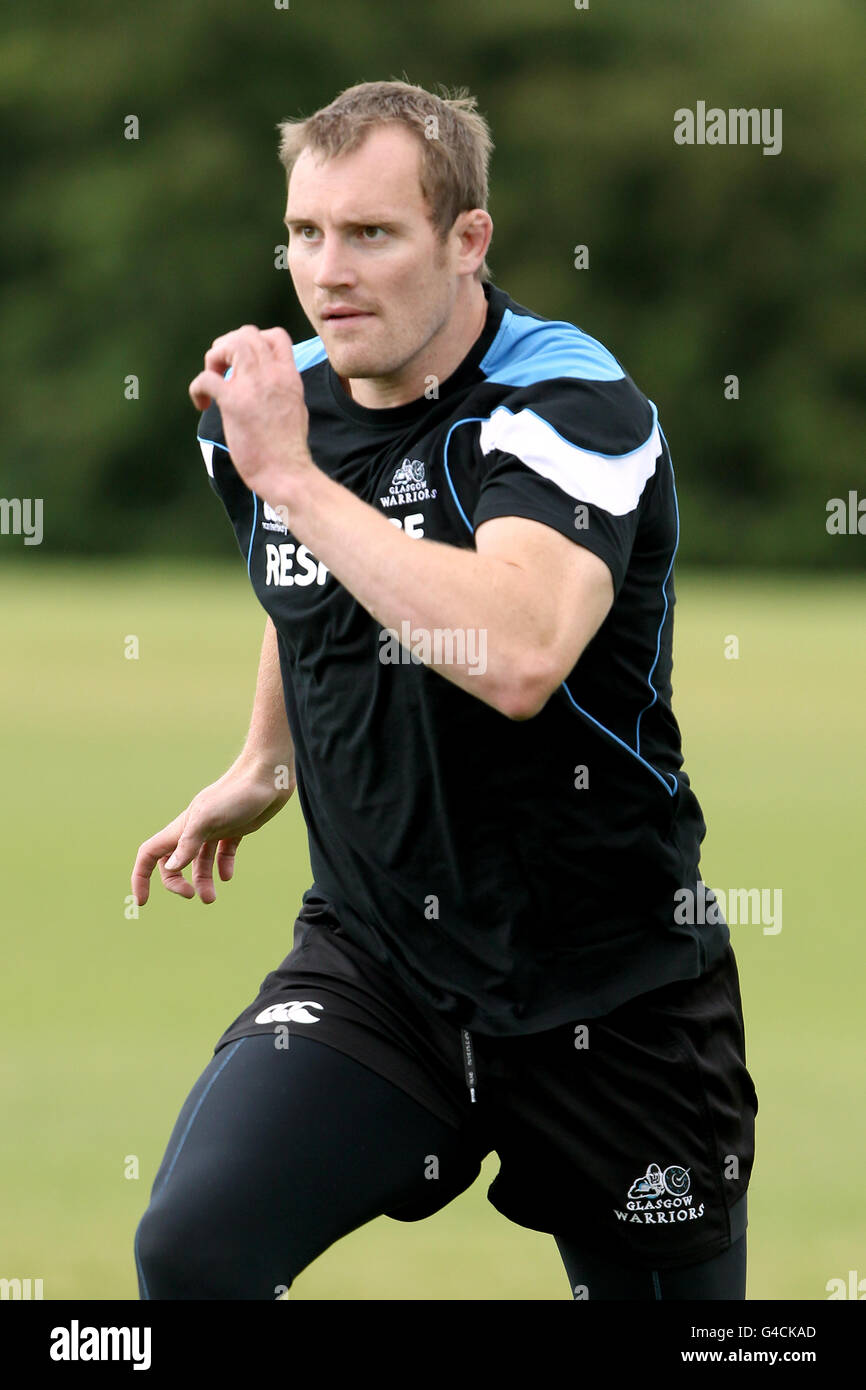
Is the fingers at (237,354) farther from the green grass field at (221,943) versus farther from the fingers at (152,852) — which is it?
the green grass field at (221,943)

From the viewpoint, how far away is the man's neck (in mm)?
2924

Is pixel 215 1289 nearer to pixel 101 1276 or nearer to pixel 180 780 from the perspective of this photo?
pixel 101 1276

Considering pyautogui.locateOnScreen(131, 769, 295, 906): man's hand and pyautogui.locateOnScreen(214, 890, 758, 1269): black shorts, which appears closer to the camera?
pyautogui.locateOnScreen(214, 890, 758, 1269): black shorts

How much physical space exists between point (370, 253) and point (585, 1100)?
1254mm

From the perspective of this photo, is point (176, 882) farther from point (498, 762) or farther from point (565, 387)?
point (565, 387)

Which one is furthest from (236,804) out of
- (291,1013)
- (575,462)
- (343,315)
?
(575,462)

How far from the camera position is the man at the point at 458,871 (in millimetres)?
2783

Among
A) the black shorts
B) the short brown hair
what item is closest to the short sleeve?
the short brown hair

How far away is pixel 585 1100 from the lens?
2.94 meters

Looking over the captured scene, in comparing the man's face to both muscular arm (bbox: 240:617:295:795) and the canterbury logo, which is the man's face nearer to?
muscular arm (bbox: 240:617:295:795)

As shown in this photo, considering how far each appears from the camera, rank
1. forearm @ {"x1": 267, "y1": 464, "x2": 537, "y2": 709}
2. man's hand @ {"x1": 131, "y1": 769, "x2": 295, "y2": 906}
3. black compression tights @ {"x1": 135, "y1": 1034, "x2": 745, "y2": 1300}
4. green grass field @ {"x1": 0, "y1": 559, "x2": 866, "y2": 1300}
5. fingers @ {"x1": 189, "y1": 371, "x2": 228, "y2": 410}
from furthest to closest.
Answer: green grass field @ {"x1": 0, "y1": 559, "x2": 866, "y2": 1300}, man's hand @ {"x1": 131, "y1": 769, "x2": 295, "y2": 906}, black compression tights @ {"x1": 135, "y1": 1034, "x2": 745, "y2": 1300}, fingers @ {"x1": 189, "y1": 371, "x2": 228, "y2": 410}, forearm @ {"x1": 267, "y1": 464, "x2": 537, "y2": 709}

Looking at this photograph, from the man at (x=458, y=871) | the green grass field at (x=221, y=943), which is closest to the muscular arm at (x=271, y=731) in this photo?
the man at (x=458, y=871)

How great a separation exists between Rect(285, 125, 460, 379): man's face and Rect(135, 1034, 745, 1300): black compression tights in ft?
3.34

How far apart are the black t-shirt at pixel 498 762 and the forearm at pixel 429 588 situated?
30 cm
